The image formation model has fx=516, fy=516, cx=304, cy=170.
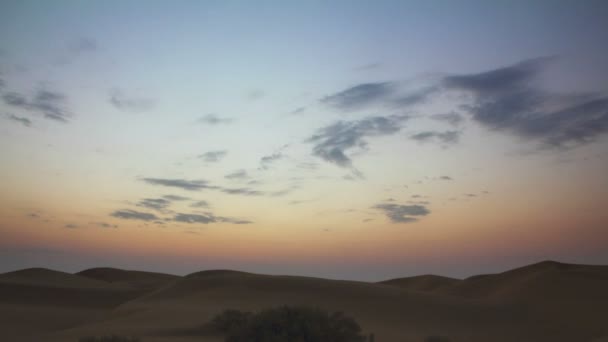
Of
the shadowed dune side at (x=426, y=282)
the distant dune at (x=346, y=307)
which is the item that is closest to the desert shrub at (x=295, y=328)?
the distant dune at (x=346, y=307)

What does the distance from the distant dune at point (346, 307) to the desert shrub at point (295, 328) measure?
21.6 feet

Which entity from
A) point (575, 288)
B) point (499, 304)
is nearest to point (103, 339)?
point (499, 304)

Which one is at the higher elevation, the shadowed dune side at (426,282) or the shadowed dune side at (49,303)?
the shadowed dune side at (426,282)

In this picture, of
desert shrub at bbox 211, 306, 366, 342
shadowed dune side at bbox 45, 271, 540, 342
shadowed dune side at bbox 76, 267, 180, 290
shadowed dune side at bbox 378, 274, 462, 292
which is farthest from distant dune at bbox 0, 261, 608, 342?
shadowed dune side at bbox 76, 267, 180, 290

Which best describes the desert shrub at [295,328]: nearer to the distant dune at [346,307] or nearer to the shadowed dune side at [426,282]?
the distant dune at [346,307]

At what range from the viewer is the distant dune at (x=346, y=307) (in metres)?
29.9

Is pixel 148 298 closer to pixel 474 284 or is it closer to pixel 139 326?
pixel 139 326

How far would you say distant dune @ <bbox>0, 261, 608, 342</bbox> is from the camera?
2991 cm

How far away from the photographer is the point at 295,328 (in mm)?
18922

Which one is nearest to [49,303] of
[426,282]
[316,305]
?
[316,305]

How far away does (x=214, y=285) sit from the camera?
50.0 metres

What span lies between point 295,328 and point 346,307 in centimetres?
2121

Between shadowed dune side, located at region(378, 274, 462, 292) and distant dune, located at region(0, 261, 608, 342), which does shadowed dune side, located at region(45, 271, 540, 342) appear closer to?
distant dune, located at region(0, 261, 608, 342)

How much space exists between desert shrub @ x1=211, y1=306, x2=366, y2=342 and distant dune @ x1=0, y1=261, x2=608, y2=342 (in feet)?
21.6
